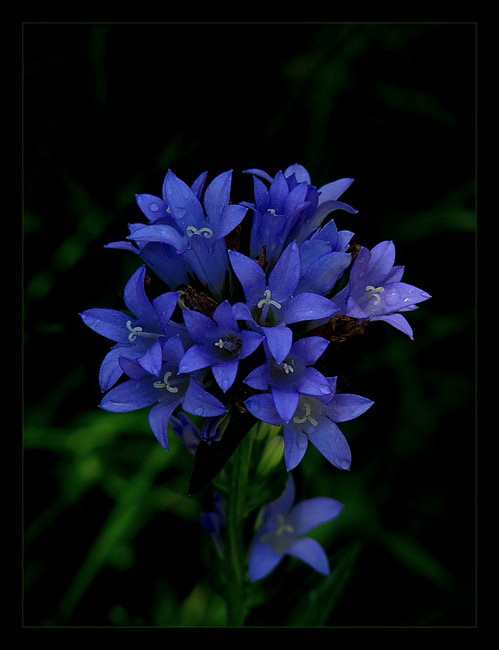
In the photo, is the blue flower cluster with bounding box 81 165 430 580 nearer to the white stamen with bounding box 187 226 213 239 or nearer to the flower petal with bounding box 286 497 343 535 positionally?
the white stamen with bounding box 187 226 213 239

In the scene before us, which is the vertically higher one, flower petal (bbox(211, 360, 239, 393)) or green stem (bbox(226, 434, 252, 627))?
flower petal (bbox(211, 360, 239, 393))

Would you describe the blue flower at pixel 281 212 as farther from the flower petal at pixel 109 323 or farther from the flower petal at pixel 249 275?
the flower petal at pixel 109 323

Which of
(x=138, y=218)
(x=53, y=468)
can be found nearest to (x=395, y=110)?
(x=138, y=218)

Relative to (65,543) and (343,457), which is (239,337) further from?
(65,543)

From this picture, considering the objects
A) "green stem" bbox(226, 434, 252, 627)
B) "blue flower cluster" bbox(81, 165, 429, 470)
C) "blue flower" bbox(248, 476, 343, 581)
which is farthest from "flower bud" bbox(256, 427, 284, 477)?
"blue flower cluster" bbox(81, 165, 429, 470)

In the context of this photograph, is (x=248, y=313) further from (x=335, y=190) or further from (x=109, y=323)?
(x=335, y=190)

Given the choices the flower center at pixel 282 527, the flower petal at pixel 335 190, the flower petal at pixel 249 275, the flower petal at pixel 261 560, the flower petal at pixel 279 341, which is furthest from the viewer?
the flower center at pixel 282 527

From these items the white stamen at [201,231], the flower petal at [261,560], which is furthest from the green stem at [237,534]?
the white stamen at [201,231]
